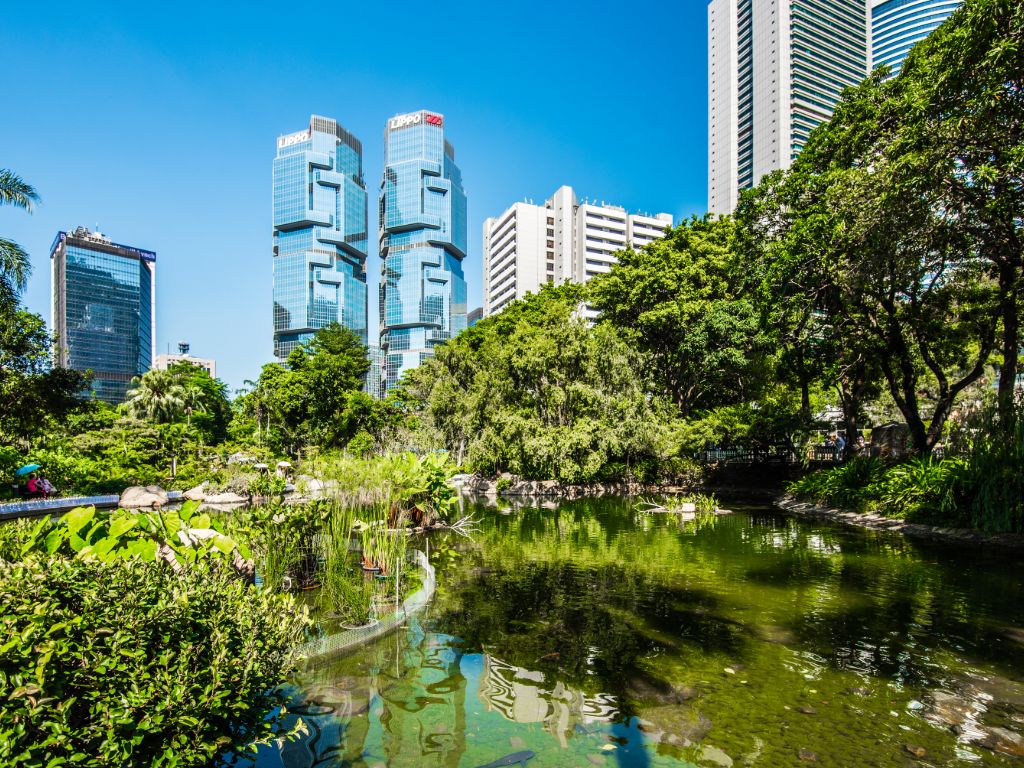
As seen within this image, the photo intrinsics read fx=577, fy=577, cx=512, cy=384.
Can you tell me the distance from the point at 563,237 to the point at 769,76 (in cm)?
4365

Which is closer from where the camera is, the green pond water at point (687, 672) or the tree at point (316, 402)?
the green pond water at point (687, 672)

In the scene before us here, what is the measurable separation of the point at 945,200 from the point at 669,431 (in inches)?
558

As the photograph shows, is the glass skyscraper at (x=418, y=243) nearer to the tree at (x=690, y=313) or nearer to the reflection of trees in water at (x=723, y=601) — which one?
the tree at (x=690, y=313)

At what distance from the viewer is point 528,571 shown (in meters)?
9.71

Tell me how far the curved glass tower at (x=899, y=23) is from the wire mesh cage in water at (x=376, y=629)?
440 feet

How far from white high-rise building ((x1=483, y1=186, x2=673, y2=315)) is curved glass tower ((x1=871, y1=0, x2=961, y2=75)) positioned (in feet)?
190

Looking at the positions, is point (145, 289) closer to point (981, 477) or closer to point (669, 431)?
point (669, 431)

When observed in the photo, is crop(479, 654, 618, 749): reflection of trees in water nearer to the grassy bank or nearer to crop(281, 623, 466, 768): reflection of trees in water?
crop(281, 623, 466, 768): reflection of trees in water

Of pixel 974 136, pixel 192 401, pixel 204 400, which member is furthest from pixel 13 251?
pixel 204 400

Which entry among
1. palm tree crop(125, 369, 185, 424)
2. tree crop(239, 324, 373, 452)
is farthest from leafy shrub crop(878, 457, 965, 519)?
palm tree crop(125, 369, 185, 424)

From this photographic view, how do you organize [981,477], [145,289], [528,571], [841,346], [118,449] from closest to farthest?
[528,571] < [981,477] < [841,346] < [118,449] < [145,289]

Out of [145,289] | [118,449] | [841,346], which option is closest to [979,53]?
[841,346]

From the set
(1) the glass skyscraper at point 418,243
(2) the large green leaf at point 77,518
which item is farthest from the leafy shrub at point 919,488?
(1) the glass skyscraper at point 418,243

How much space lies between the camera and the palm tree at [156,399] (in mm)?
37003
